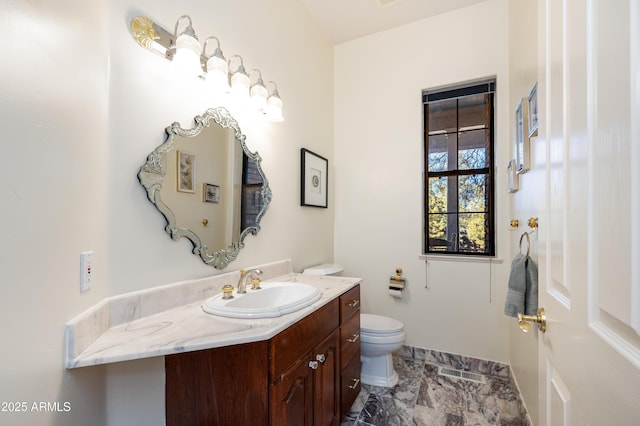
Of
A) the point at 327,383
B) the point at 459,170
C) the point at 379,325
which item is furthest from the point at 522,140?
the point at 327,383

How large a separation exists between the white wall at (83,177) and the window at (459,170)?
5.28 feet

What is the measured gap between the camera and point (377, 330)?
2008mm

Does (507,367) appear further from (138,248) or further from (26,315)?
(26,315)

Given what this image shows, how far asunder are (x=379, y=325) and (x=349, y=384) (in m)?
0.51

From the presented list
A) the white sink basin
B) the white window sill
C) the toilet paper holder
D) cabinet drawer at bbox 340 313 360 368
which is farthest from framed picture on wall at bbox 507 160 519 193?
the white sink basin

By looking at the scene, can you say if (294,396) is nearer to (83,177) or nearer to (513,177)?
(83,177)

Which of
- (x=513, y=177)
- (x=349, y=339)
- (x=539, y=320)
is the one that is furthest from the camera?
(x=513, y=177)

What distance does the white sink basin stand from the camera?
1067 millimetres

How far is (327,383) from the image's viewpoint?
4.68ft

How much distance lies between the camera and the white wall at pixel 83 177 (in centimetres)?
59

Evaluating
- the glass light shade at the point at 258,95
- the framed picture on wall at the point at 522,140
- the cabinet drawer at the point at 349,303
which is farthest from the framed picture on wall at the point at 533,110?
the glass light shade at the point at 258,95

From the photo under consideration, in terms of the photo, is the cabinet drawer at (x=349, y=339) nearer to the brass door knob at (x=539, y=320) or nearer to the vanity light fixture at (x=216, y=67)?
the brass door knob at (x=539, y=320)

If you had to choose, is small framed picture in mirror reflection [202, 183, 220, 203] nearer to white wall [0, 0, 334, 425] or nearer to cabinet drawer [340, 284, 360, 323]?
white wall [0, 0, 334, 425]

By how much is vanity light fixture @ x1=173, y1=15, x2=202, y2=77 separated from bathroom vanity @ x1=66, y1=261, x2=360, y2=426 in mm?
950
